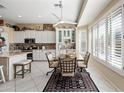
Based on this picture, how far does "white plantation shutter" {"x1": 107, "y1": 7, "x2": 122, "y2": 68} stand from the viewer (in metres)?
4.15

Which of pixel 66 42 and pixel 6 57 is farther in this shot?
pixel 66 42

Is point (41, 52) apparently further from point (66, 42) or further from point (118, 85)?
point (118, 85)

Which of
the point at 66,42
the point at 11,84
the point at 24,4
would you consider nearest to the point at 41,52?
the point at 66,42

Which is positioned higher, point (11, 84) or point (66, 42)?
point (66, 42)

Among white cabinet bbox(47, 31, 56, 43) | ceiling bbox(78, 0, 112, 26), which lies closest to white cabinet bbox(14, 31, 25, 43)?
white cabinet bbox(47, 31, 56, 43)

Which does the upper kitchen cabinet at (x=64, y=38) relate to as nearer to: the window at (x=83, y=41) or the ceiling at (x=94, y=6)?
the window at (x=83, y=41)

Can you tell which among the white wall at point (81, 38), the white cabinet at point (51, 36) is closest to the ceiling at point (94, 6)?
the white wall at point (81, 38)

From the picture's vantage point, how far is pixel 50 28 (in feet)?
37.9

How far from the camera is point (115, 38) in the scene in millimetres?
4516

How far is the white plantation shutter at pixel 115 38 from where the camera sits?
4.15 metres

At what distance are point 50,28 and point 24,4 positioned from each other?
5541 millimetres

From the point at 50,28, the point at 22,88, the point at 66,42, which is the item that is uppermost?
the point at 50,28

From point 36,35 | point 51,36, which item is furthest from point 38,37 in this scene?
point 51,36

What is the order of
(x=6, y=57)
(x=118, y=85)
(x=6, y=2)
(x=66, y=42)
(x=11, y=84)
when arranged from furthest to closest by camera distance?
(x=66, y=42)
(x=6, y=2)
(x=6, y=57)
(x=11, y=84)
(x=118, y=85)
